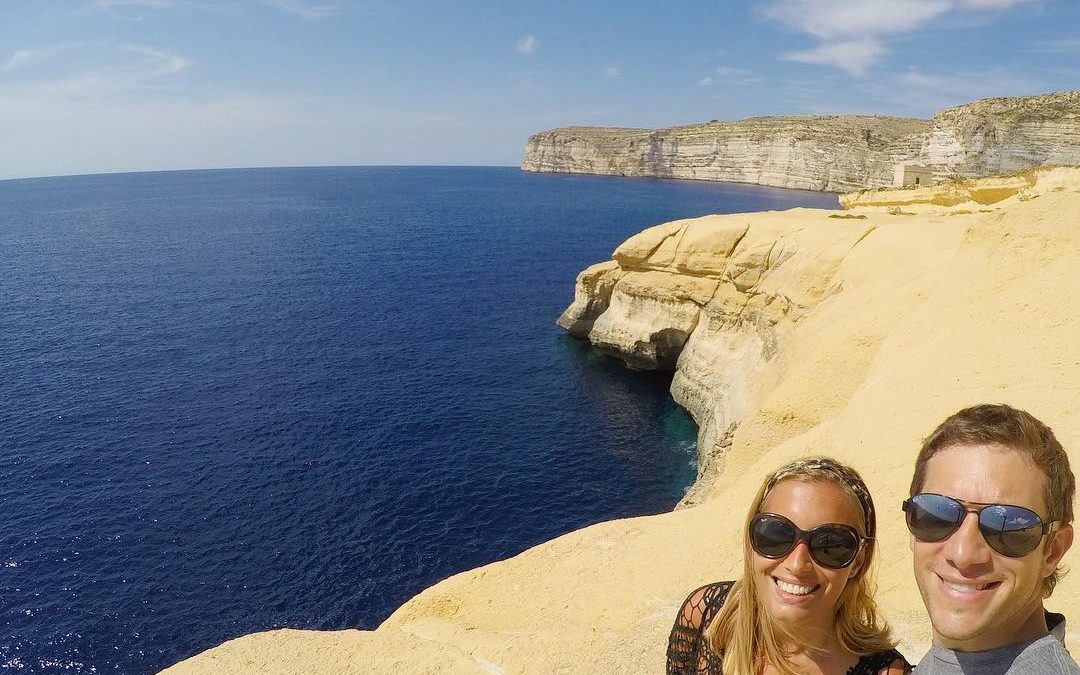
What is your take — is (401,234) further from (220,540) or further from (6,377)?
(220,540)

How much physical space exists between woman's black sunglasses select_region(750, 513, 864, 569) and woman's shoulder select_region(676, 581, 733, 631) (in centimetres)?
78

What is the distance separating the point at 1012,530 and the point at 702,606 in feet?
7.92

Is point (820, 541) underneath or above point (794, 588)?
above

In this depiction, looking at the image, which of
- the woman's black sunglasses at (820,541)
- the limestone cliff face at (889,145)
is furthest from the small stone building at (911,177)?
the woman's black sunglasses at (820,541)

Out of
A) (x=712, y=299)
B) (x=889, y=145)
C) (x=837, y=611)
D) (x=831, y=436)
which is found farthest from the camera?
(x=889, y=145)

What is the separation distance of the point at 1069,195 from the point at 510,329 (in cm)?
4521

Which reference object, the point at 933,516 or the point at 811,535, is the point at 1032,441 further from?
the point at 811,535

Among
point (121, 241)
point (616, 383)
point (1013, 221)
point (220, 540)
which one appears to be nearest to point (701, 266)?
point (616, 383)

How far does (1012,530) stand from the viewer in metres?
3.72

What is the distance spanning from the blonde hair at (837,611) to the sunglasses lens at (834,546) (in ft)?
0.40

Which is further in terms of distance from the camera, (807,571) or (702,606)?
(702,606)

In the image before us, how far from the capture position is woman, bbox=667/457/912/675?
4746mm

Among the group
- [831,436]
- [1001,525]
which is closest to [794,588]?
[1001,525]

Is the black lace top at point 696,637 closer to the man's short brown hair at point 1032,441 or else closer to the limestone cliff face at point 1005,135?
the man's short brown hair at point 1032,441
